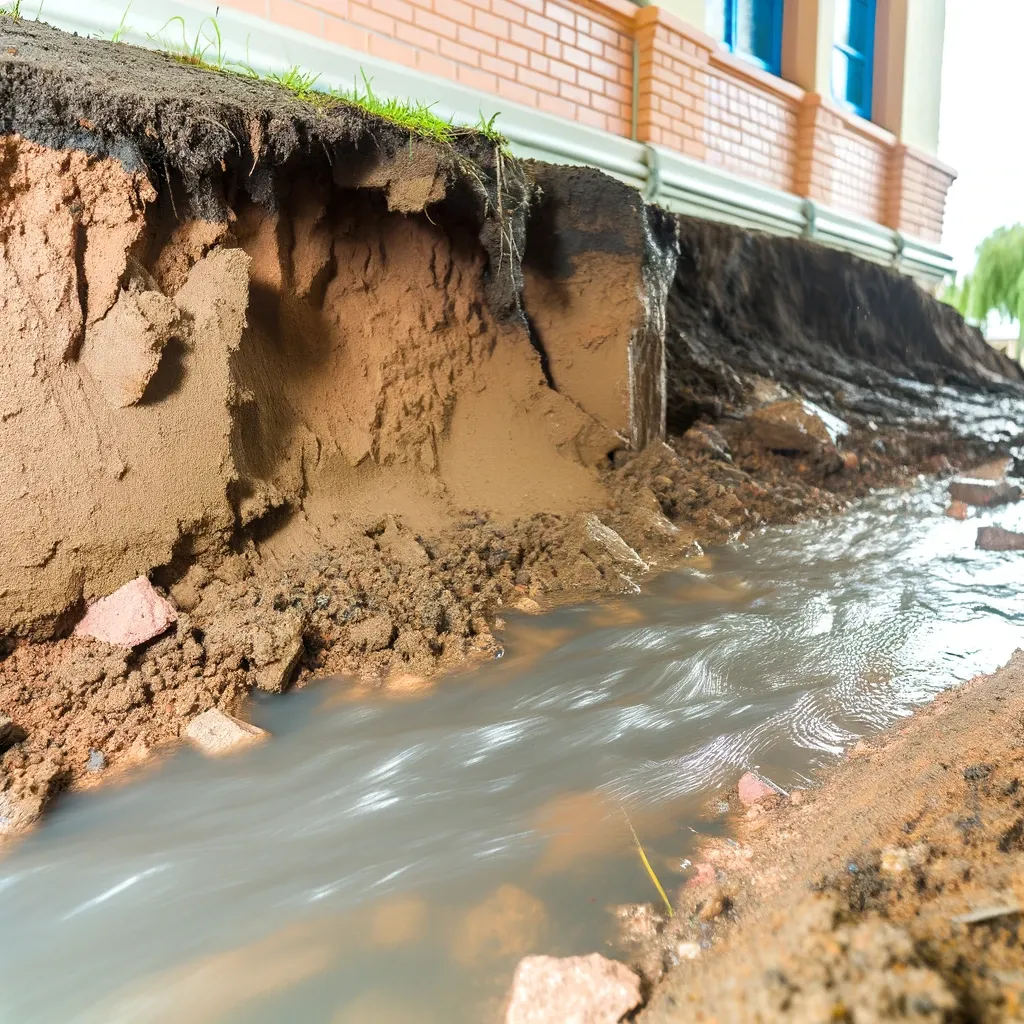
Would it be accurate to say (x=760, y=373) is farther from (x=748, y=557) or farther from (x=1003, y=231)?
(x=1003, y=231)

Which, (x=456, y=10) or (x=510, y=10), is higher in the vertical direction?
(x=510, y=10)

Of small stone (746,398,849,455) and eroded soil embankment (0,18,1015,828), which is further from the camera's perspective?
small stone (746,398,849,455)

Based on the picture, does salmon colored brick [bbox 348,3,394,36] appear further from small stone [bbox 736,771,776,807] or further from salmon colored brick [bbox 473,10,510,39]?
small stone [bbox 736,771,776,807]

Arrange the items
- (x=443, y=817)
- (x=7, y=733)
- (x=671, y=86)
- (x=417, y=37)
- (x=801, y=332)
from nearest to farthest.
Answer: (x=443, y=817)
(x=7, y=733)
(x=417, y=37)
(x=671, y=86)
(x=801, y=332)

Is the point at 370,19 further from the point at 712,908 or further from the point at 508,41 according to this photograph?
the point at 712,908

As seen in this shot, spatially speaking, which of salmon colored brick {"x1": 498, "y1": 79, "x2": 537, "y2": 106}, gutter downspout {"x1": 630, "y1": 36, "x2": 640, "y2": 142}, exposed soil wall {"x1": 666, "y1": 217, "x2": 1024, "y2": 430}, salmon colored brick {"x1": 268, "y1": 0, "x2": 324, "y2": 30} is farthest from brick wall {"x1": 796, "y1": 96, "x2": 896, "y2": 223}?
salmon colored brick {"x1": 268, "y1": 0, "x2": 324, "y2": 30}

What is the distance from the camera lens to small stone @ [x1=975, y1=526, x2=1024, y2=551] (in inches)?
158

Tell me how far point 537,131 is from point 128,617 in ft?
14.5

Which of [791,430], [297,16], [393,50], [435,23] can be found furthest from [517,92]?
[791,430]

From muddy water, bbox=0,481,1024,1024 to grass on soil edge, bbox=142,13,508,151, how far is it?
2166 millimetres

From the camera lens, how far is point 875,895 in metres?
1.24

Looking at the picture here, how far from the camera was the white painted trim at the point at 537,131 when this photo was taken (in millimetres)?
3557

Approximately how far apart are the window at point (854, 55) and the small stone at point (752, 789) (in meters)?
9.78

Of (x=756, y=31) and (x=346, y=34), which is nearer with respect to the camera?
(x=346, y=34)
